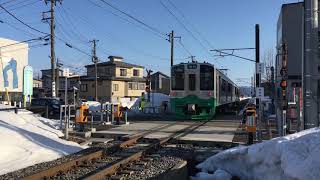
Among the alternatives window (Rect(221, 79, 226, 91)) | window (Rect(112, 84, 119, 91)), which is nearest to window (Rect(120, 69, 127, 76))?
window (Rect(112, 84, 119, 91))

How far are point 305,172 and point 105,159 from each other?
647cm

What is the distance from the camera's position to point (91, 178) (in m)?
8.37

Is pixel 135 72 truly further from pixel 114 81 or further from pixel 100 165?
pixel 100 165

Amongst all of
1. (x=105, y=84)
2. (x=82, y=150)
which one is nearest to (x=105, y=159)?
(x=82, y=150)

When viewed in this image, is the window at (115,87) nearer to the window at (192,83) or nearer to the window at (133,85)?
the window at (133,85)

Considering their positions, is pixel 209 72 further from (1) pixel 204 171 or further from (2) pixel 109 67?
(2) pixel 109 67

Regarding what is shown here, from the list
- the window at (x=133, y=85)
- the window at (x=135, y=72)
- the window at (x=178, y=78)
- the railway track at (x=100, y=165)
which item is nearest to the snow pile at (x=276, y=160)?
the railway track at (x=100, y=165)

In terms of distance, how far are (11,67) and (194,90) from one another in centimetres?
3173

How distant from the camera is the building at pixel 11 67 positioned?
5150 cm

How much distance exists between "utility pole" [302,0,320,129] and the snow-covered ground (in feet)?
20.7

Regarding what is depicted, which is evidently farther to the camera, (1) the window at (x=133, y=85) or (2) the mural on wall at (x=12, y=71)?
(1) the window at (x=133, y=85)

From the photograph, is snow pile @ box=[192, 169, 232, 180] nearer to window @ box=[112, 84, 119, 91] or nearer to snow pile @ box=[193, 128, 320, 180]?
snow pile @ box=[193, 128, 320, 180]

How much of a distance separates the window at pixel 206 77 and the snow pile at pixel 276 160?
57.1ft

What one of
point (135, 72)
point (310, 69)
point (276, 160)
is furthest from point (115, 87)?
point (276, 160)
